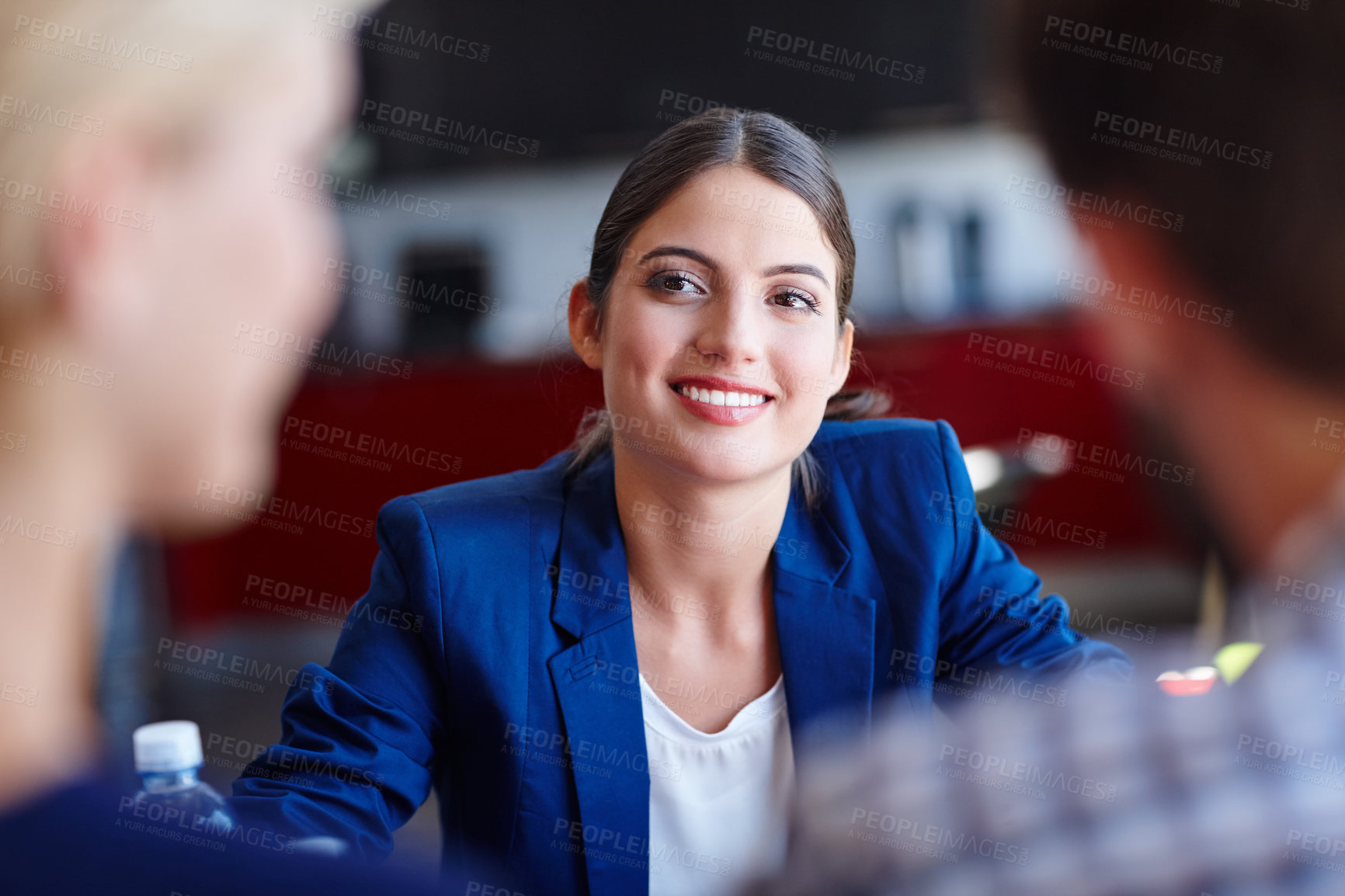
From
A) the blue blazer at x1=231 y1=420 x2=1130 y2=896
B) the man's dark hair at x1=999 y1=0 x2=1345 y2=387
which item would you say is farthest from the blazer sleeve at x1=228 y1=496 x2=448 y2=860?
the man's dark hair at x1=999 y1=0 x2=1345 y2=387

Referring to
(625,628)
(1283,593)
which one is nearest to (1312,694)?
(1283,593)

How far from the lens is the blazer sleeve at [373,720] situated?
3.10 feet

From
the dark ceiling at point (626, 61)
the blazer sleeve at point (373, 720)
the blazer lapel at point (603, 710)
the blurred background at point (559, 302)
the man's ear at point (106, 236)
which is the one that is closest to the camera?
the man's ear at point (106, 236)

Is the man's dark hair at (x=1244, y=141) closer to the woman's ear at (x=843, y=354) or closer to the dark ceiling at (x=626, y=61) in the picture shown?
the woman's ear at (x=843, y=354)

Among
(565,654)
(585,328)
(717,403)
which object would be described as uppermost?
(585,328)

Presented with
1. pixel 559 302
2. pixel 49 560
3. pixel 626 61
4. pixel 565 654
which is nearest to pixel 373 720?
pixel 565 654

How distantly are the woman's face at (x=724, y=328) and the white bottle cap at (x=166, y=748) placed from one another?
0.54 metres

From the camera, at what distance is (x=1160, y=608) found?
3.47 m

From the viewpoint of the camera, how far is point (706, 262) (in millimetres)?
1095

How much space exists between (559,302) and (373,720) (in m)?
0.59

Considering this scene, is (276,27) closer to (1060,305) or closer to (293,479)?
(293,479)

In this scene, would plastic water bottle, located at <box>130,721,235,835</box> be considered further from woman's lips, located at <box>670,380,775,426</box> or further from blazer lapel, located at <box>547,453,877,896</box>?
woman's lips, located at <box>670,380,775,426</box>

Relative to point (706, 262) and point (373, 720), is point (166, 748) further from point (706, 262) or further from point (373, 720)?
point (706, 262)

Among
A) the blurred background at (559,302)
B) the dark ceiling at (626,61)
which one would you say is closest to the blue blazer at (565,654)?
the blurred background at (559,302)
